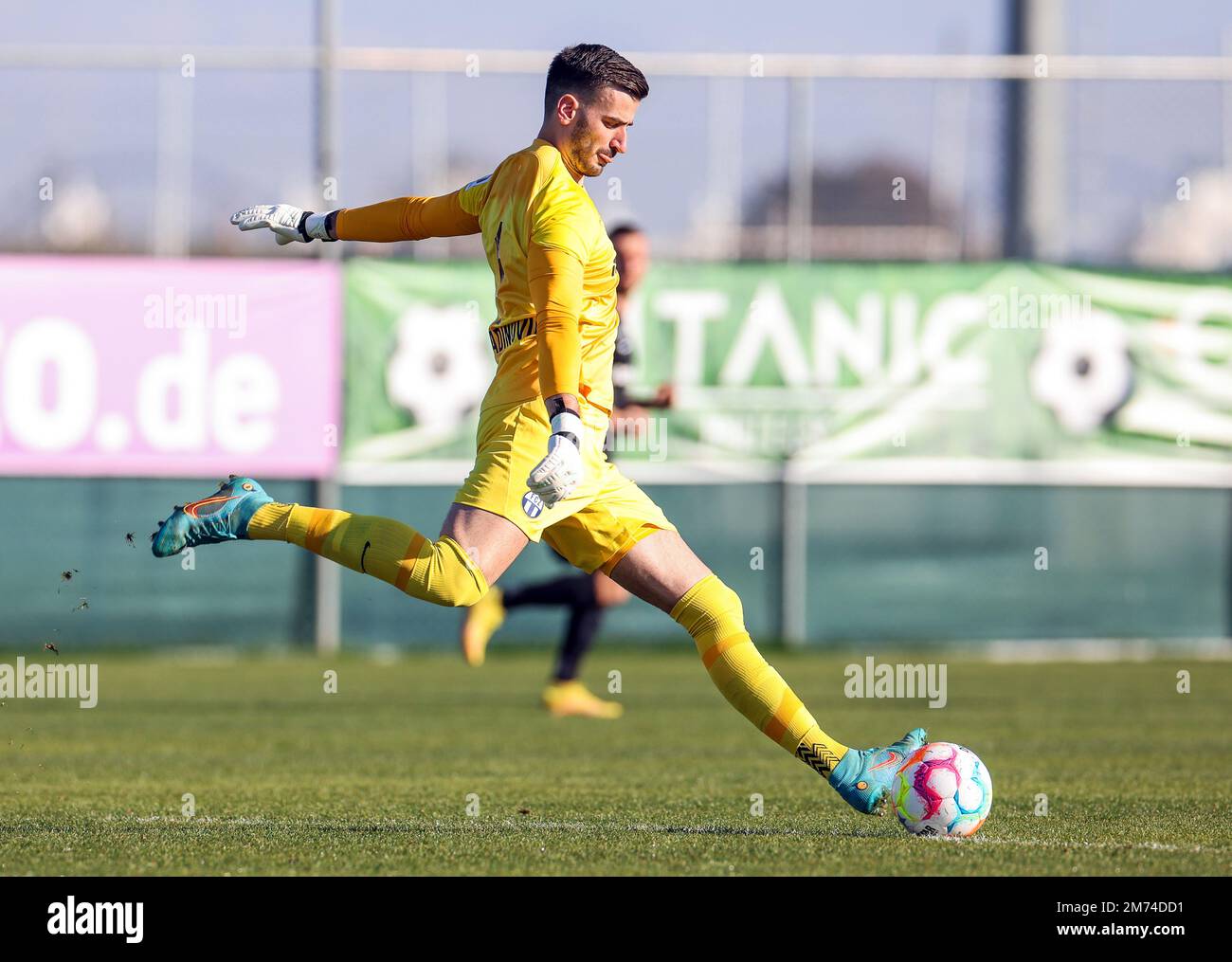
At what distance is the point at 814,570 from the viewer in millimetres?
15836

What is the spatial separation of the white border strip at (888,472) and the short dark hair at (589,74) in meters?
9.41

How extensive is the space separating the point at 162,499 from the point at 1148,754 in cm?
882

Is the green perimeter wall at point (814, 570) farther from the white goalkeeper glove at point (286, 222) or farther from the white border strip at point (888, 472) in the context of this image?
the white goalkeeper glove at point (286, 222)

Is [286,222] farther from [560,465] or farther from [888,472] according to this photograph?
[888,472]

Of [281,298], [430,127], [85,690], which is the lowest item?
[85,690]

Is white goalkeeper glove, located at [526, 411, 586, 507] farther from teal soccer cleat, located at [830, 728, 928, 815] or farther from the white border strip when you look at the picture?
the white border strip

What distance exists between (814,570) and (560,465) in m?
10.7

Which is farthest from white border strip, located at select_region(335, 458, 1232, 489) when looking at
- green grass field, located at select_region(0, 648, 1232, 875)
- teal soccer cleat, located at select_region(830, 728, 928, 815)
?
teal soccer cleat, located at select_region(830, 728, 928, 815)

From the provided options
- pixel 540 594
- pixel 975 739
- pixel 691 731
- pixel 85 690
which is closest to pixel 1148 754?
pixel 975 739

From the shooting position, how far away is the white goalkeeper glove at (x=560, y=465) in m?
5.34

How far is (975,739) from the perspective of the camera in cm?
949
